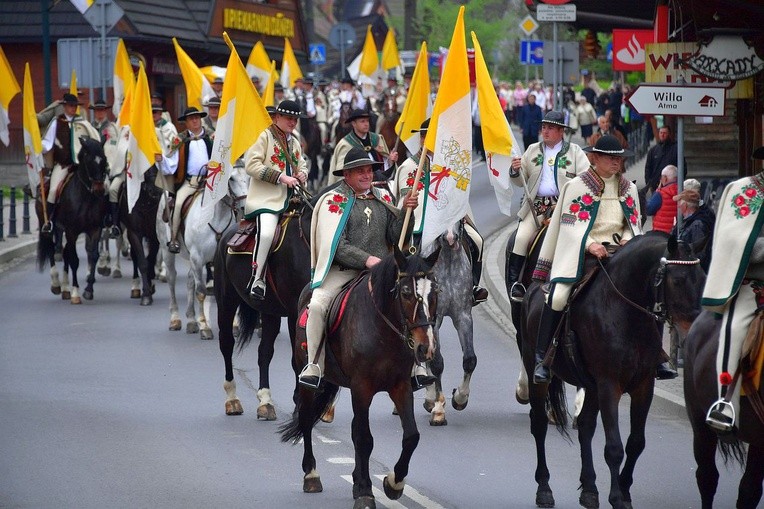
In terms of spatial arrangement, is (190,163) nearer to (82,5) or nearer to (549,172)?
(549,172)

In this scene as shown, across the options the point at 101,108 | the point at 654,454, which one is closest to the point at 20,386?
the point at 654,454

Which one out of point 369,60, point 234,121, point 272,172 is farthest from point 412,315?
point 369,60

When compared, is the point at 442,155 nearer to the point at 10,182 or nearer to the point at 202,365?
the point at 202,365

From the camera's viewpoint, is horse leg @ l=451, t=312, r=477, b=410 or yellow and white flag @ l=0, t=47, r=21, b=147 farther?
yellow and white flag @ l=0, t=47, r=21, b=147

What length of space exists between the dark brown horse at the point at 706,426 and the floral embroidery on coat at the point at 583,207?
1.64 metres

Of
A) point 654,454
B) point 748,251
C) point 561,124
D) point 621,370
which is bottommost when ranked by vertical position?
point 654,454

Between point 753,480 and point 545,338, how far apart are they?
2.00 metres

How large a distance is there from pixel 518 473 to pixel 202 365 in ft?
18.3

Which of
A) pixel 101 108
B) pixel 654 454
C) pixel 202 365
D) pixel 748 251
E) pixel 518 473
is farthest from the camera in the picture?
pixel 101 108

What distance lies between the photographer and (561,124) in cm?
1223

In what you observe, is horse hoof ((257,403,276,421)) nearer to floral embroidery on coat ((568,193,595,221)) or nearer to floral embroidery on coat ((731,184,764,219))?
floral embroidery on coat ((568,193,595,221))

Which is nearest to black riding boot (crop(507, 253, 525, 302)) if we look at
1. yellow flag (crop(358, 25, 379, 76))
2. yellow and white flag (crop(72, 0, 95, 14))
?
yellow and white flag (crop(72, 0, 95, 14))

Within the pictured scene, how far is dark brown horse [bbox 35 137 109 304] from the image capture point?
20.2m

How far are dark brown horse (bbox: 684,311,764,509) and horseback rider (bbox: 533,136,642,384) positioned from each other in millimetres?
1335
